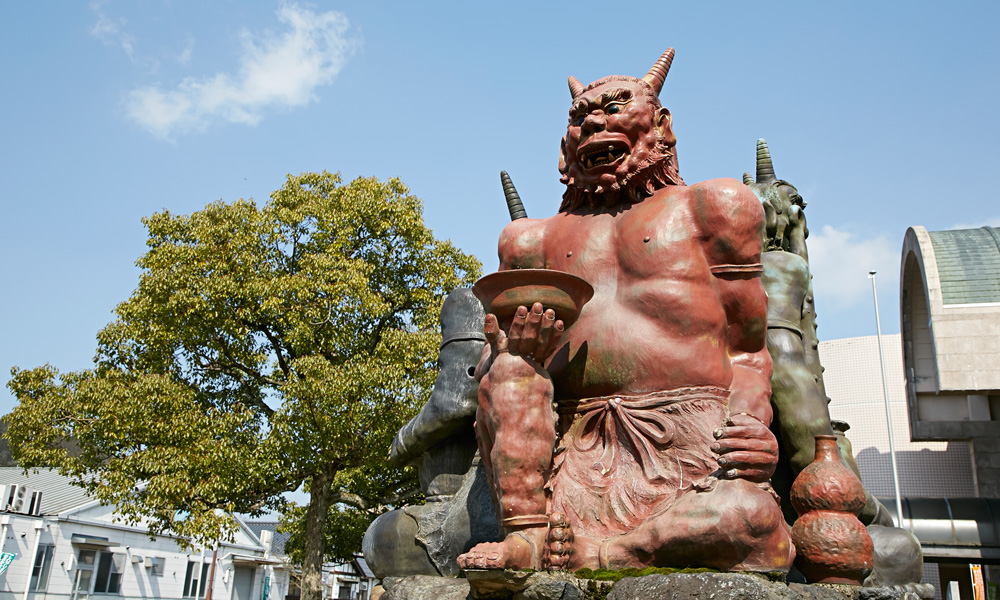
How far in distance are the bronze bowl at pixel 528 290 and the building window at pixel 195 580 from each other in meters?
26.5

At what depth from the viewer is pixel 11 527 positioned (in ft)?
66.5

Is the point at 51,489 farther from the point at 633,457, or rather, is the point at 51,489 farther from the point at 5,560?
the point at 633,457

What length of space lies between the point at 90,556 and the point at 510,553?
2380 centimetres

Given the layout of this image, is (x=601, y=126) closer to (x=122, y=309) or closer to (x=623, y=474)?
(x=623, y=474)

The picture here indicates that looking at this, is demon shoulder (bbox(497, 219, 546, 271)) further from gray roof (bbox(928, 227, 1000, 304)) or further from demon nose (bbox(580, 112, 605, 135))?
gray roof (bbox(928, 227, 1000, 304))

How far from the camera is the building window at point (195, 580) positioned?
2620 cm

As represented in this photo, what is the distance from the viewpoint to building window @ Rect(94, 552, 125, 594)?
2303 cm

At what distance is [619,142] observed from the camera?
12.3ft

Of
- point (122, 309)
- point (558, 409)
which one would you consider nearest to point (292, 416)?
point (122, 309)

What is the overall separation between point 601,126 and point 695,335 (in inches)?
41.1

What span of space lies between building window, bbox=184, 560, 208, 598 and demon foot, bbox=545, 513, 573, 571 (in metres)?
26.5

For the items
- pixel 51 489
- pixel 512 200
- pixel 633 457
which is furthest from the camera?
pixel 51 489

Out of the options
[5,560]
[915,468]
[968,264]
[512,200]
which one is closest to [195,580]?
[5,560]

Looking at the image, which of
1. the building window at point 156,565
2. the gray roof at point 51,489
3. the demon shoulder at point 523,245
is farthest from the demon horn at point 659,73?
the building window at point 156,565
